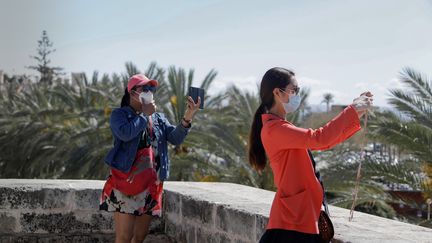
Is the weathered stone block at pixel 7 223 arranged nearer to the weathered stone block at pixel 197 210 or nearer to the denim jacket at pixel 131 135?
the weathered stone block at pixel 197 210

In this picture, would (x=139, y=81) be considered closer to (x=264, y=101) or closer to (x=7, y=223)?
(x=264, y=101)

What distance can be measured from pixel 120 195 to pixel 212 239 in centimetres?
88

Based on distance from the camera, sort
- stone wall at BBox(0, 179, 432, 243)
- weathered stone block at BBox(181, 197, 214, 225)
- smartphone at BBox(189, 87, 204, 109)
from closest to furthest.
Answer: smartphone at BBox(189, 87, 204, 109), weathered stone block at BBox(181, 197, 214, 225), stone wall at BBox(0, 179, 432, 243)

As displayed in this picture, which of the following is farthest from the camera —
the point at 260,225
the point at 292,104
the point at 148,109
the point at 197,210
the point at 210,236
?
the point at 197,210

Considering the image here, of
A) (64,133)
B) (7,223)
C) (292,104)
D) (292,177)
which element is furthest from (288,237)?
(64,133)

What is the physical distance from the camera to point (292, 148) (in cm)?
296

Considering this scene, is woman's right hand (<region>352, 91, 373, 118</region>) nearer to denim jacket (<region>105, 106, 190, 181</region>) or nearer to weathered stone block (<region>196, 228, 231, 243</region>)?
denim jacket (<region>105, 106, 190, 181</region>)

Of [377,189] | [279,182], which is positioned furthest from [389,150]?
[279,182]

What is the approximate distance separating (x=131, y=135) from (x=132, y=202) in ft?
1.55

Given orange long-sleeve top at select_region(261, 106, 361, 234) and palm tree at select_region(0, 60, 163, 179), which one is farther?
palm tree at select_region(0, 60, 163, 179)

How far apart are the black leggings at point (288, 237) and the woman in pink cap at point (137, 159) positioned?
4.69 ft

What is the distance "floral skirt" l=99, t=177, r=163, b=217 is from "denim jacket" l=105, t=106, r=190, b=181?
0.16 m

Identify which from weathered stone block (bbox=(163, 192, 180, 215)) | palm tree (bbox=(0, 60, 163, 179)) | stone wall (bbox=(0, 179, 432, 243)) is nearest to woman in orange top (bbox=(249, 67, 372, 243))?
stone wall (bbox=(0, 179, 432, 243))

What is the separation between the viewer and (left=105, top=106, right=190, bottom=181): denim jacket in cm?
418
